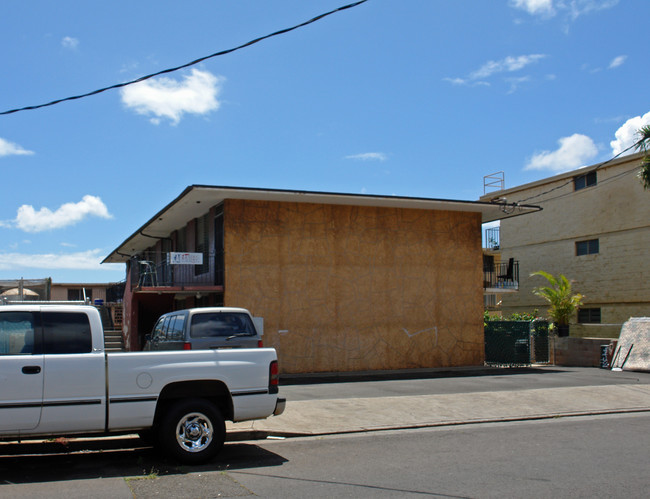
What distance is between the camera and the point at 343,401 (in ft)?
43.5

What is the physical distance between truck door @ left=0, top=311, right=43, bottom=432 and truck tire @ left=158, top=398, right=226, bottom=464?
1497mm

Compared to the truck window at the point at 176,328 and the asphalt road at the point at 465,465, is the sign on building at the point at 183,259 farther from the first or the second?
the asphalt road at the point at 465,465

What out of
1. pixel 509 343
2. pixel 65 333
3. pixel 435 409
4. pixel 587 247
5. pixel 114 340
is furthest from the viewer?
pixel 587 247

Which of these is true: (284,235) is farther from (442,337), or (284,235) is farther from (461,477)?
(461,477)

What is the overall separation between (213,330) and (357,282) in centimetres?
965

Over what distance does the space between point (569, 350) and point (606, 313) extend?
10.0 metres

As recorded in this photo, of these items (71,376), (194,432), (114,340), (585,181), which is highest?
(585,181)

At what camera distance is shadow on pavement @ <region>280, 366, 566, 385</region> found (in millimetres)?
18266

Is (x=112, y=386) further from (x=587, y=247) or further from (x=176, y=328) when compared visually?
(x=587, y=247)

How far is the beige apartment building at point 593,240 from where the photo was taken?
30188 millimetres

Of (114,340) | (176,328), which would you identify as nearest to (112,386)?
(176,328)

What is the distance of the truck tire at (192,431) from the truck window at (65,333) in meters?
1.32

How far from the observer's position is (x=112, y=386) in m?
7.72

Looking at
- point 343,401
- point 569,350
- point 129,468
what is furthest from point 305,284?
point 129,468
